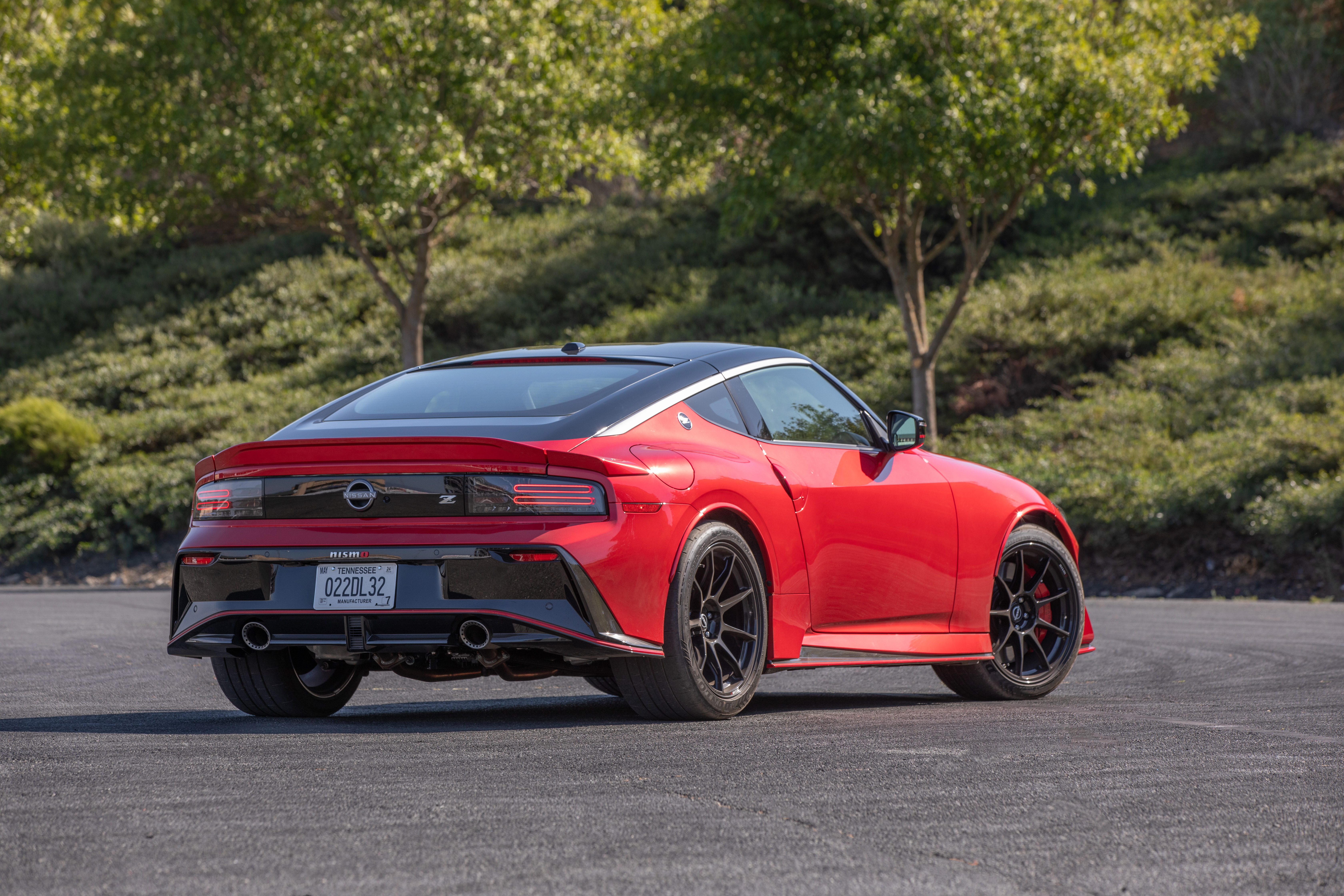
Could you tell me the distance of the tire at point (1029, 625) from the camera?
6.73 meters

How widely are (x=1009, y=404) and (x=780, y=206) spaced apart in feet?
30.1

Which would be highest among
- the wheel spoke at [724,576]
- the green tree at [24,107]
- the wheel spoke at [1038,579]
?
the green tree at [24,107]

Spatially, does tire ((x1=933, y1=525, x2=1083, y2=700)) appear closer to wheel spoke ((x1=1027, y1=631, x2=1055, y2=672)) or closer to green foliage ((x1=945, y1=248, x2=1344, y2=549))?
wheel spoke ((x1=1027, y1=631, x2=1055, y2=672))

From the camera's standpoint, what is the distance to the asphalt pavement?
3129 millimetres

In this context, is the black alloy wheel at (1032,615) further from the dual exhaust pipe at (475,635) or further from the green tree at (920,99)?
the green tree at (920,99)

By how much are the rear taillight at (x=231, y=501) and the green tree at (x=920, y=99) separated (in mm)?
12085

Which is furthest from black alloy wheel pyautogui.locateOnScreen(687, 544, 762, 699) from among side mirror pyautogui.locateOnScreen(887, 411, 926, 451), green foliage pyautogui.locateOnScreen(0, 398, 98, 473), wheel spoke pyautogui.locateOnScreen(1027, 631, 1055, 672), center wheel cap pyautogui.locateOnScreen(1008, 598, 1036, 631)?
green foliage pyautogui.locateOnScreen(0, 398, 98, 473)

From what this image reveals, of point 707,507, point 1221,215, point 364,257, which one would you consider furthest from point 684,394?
point 1221,215

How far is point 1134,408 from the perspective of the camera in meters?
19.2

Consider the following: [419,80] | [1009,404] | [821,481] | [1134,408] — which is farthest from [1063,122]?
[821,481]

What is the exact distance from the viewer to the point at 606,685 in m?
6.32

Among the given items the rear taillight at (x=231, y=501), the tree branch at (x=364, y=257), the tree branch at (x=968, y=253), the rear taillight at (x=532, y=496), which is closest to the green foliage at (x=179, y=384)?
the tree branch at (x=364, y=257)

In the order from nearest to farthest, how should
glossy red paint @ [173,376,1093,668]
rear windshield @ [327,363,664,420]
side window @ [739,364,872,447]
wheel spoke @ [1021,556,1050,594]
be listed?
glossy red paint @ [173,376,1093,668] < rear windshield @ [327,363,664,420] < side window @ [739,364,872,447] < wheel spoke @ [1021,556,1050,594]

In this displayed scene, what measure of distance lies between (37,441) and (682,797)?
2121 centimetres
